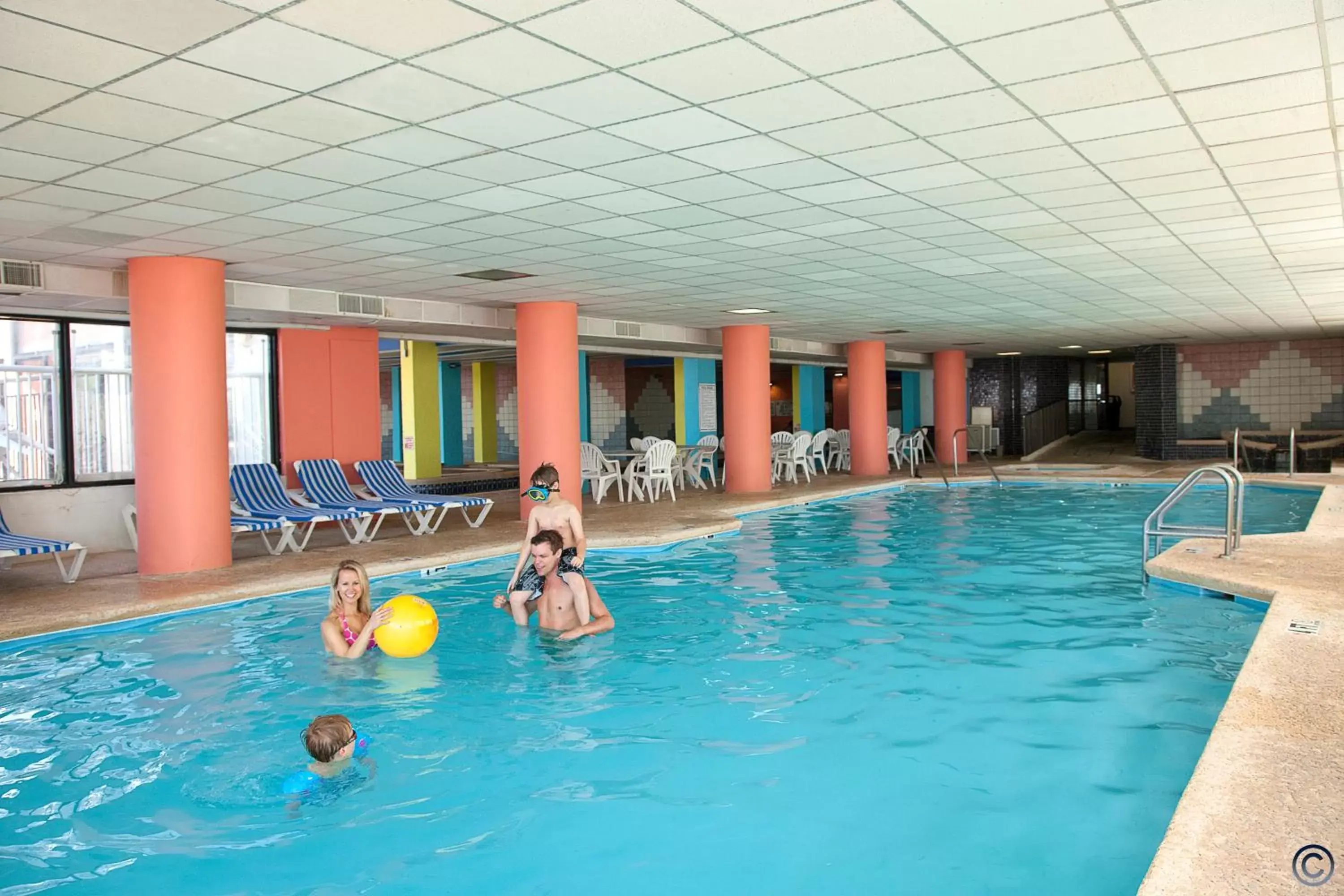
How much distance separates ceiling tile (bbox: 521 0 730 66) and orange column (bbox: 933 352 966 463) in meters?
19.6

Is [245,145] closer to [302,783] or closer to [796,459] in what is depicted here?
[302,783]

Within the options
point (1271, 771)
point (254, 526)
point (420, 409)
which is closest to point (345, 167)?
point (254, 526)

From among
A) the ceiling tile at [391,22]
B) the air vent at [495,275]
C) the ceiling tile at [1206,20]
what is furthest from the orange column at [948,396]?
the ceiling tile at [391,22]

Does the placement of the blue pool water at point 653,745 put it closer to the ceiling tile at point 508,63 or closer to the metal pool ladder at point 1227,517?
the metal pool ladder at point 1227,517

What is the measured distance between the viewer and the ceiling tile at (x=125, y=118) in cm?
435

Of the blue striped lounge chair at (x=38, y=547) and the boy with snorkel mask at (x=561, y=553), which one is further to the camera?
the blue striped lounge chair at (x=38, y=547)

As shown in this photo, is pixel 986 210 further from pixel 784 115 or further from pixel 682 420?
pixel 682 420

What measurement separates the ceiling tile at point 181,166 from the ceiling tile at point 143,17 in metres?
1.58

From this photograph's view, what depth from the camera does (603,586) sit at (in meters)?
7.92

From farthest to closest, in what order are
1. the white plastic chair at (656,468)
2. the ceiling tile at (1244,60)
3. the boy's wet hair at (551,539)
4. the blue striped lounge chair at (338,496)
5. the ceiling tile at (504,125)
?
the white plastic chair at (656,468), the blue striped lounge chair at (338,496), the boy's wet hair at (551,539), the ceiling tile at (504,125), the ceiling tile at (1244,60)

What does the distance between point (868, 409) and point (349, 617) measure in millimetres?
14797

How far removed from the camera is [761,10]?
139 inches

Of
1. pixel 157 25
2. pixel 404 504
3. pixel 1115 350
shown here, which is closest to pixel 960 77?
pixel 157 25

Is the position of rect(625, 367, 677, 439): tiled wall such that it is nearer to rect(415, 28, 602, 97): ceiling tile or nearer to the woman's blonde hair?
the woman's blonde hair
